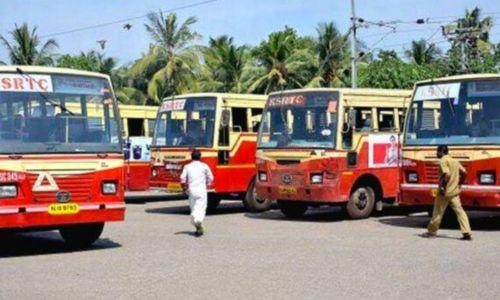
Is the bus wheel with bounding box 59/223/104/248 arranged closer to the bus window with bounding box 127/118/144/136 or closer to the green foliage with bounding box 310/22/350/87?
the bus window with bounding box 127/118/144/136

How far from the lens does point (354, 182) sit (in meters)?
17.0

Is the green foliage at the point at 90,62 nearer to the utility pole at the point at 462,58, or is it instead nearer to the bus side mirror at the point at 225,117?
the utility pole at the point at 462,58

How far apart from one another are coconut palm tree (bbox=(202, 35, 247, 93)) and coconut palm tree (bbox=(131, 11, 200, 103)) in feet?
3.90

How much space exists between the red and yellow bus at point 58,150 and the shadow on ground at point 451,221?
252 inches

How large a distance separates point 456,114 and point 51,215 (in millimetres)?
7500

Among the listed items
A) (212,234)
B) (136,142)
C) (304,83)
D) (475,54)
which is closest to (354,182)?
(212,234)

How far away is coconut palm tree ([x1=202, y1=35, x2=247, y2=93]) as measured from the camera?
156 ft

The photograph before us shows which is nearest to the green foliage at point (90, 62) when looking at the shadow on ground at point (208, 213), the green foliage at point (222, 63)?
the green foliage at point (222, 63)

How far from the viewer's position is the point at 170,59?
4666 cm

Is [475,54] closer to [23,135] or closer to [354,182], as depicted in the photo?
[354,182]

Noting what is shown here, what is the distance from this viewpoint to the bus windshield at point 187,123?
1898 centimetres

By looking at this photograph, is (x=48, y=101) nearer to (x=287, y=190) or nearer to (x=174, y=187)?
(x=287, y=190)

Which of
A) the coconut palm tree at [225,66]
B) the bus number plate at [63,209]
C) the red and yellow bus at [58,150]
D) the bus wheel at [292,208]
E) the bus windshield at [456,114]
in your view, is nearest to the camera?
the red and yellow bus at [58,150]

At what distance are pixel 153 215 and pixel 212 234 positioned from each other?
4818 millimetres
